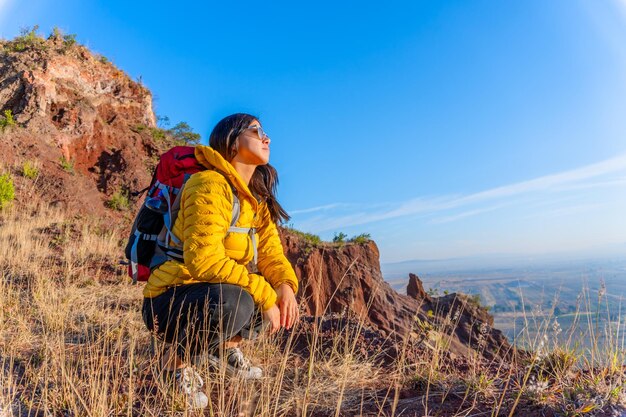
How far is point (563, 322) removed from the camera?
2.84 m

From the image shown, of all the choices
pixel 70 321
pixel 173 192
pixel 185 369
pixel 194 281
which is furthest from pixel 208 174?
pixel 70 321

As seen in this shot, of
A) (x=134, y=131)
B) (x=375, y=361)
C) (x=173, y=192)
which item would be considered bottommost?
(x=375, y=361)

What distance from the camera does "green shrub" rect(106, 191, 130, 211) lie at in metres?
11.8

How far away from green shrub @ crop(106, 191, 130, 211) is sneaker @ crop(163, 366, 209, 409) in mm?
10511

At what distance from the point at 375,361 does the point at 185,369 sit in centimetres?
168

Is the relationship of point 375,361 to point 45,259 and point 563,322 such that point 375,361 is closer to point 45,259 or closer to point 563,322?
point 563,322

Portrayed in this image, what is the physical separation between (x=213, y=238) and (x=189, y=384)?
0.88 metres

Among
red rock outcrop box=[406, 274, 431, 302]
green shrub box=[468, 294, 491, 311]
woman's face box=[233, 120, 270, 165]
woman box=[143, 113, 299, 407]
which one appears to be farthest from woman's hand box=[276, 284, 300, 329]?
green shrub box=[468, 294, 491, 311]

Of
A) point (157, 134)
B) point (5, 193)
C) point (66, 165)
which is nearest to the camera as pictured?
point (5, 193)

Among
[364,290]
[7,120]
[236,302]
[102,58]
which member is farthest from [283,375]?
[102,58]

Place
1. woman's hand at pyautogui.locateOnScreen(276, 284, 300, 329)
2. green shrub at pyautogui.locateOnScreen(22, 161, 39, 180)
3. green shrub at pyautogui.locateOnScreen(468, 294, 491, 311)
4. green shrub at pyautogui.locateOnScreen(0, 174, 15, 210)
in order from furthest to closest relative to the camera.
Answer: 1. green shrub at pyautogui.locateOnScreen(468, 294, 491, 311)
2. green shrub at pyautogui.locateOnScreen(22, 161, 39, 180)
3. green shrub at pyautogui.locateOnScreen(0, 174, 15, 210)
4. woman's hand at pyautogui.locateOnScreen(276, 284, 300, 329)

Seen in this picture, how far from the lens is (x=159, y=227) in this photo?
2576mm

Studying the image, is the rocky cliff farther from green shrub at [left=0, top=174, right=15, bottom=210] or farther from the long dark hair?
the long dark hair

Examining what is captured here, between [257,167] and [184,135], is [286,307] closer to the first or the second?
[257,167]
